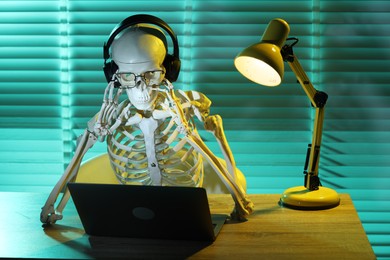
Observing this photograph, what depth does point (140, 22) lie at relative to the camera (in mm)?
2119

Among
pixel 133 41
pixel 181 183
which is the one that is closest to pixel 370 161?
pixel 181 183

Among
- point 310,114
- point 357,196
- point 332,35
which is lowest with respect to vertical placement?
point 357,196

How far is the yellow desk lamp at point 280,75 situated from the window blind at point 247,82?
807 mm

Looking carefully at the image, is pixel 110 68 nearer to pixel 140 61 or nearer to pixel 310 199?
pixel 140 61

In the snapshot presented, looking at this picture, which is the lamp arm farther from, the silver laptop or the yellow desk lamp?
the silver laptop

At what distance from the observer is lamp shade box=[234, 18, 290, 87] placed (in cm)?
213

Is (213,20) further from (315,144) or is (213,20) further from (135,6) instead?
(315,144)

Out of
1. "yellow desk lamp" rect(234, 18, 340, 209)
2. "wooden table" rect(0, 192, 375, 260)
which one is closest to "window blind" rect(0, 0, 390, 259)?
"yellow desk lamp" rect(234, 18, 340, 209)

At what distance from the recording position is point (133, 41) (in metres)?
2.10

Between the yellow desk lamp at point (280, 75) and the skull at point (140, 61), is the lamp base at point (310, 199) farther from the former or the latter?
the skull at point (140, 61)

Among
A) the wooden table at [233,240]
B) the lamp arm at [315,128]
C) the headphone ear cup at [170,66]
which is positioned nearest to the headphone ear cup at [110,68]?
the headphone ear cup at [170,66]

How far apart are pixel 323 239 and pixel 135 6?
167 centimetres

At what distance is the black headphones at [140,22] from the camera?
6.94 feet

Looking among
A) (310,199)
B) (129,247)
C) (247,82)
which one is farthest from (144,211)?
(247,82)
